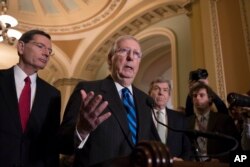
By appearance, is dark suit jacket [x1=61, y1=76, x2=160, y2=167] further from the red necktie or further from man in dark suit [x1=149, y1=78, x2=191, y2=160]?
man in dark suit [x1=149, y1=78, x2=191, y2=160]

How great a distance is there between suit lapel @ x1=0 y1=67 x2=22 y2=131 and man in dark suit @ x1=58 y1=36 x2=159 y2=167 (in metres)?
0.36

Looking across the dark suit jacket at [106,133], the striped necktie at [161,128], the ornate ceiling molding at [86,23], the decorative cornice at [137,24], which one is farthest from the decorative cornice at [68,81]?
the dark suit jacket at [106,133]

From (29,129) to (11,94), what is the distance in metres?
0.24

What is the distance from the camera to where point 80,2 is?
8.95m

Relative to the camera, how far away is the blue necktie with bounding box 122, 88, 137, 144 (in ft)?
5.22

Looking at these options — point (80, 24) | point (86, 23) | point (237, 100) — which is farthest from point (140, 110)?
point (80, 24)

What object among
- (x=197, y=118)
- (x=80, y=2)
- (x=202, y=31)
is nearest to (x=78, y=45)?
(x=80, y=2)

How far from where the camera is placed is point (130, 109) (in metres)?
1.69

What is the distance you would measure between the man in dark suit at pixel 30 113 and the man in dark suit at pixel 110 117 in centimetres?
25

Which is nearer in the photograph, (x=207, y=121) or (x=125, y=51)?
(x=125, y=51)

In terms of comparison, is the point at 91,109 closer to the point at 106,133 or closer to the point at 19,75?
the point at 106,133

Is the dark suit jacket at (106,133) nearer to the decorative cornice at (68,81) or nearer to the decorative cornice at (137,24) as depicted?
the decorative cornice at (137,24)

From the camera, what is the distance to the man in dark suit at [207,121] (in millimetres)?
2180

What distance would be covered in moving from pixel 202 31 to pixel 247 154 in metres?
3.98
